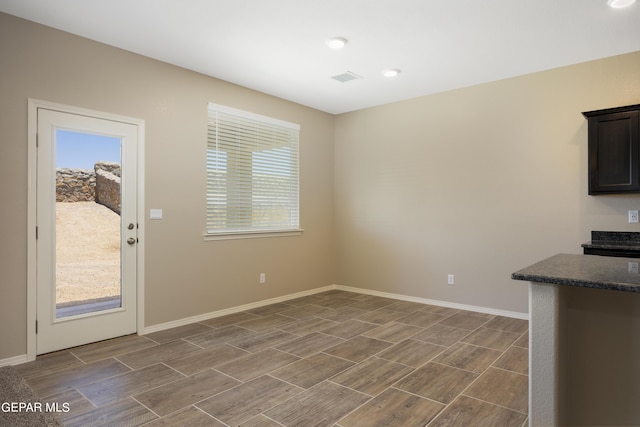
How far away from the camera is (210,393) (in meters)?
2.58

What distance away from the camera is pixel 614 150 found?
142 inches

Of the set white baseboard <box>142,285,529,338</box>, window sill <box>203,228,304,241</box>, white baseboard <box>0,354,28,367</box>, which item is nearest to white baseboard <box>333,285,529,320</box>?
white baseboard <box>142,285,529,338</box>

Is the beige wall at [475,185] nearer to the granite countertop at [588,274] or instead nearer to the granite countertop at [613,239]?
the granite countertop at [613,239]

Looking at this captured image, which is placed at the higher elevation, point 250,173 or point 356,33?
point 356,33

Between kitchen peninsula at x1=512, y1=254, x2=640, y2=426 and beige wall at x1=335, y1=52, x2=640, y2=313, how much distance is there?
2.72 metres

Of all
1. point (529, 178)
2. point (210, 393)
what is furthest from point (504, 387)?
point (529, 178)

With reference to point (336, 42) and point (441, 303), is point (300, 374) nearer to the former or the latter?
point (441, 303)

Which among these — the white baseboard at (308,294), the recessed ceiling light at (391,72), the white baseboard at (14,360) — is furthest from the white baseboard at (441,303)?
the white baseboard at (14,360)

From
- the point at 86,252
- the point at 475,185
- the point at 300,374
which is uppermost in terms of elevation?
the point at 475,185

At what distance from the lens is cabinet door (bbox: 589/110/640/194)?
3.47 m

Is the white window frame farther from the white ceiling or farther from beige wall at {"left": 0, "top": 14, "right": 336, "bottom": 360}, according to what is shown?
the white ceiling

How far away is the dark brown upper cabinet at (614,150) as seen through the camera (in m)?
3.47

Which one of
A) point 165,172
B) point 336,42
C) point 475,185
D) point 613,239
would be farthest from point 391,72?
point 613,239

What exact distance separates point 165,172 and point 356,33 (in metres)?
2.34
